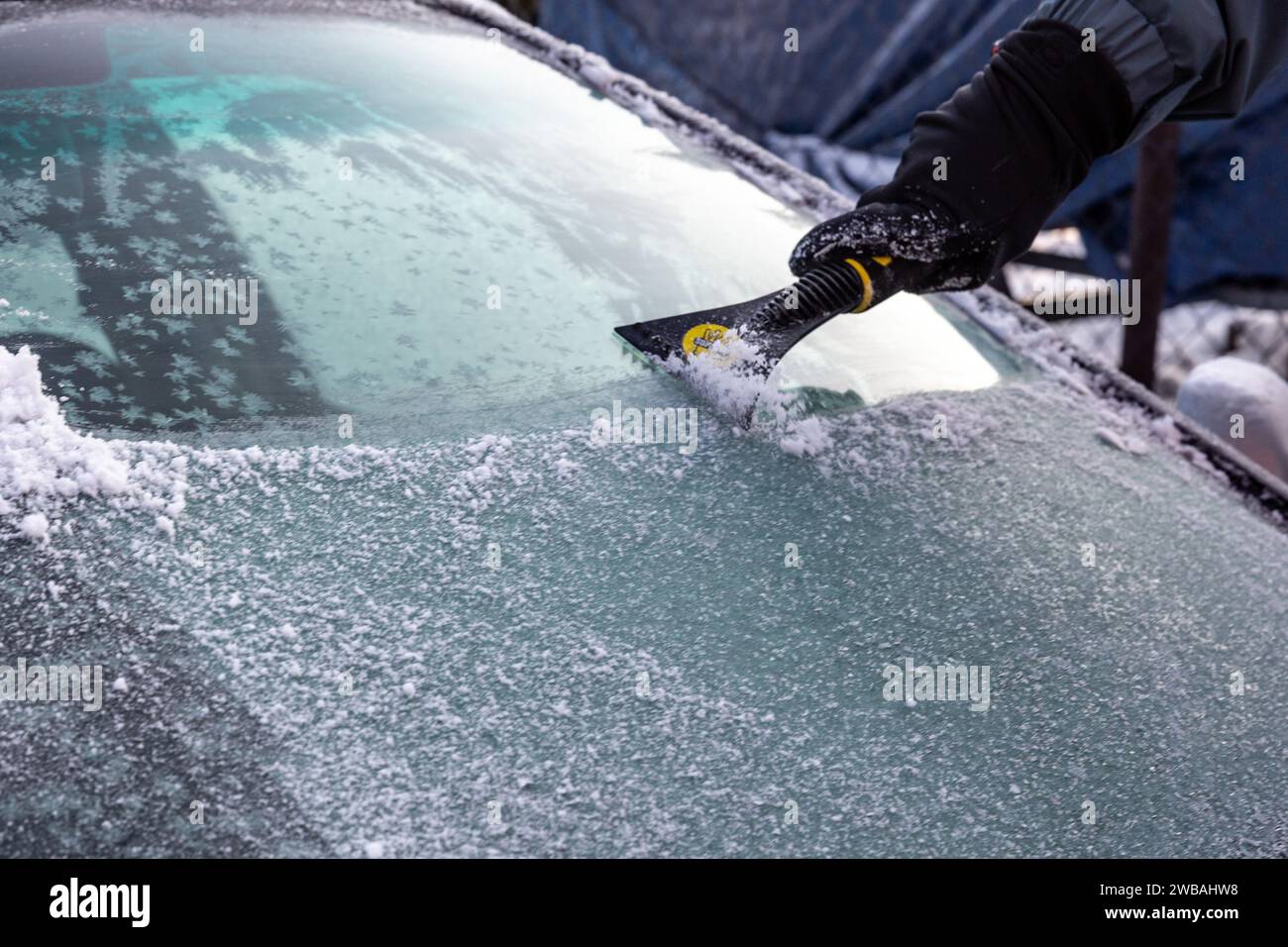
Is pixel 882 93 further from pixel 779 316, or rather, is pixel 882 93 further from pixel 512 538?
pixel 512 538

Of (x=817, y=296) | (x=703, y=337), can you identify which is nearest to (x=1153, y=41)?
(x=817, y=296)

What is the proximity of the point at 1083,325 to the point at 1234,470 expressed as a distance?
3325 mm

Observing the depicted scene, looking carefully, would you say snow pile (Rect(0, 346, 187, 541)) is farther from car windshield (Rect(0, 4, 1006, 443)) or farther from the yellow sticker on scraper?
the yellow sticker on scraper

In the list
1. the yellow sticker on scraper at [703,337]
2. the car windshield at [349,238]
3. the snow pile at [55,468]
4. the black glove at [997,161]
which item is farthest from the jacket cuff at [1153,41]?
the snow pile at [55,468]

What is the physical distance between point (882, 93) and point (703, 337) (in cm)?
310

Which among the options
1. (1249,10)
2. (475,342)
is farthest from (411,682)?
(1249,10)

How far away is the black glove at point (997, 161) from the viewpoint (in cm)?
125

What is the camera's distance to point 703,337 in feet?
3.72

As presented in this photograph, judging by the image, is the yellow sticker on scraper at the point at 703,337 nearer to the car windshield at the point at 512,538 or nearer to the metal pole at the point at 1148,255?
the car windshield at the point at 512,538

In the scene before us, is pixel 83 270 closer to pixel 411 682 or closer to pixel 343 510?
pixel 343 510

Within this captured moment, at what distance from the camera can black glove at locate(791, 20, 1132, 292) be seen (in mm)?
1253

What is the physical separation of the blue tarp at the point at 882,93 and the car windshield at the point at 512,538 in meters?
2.26

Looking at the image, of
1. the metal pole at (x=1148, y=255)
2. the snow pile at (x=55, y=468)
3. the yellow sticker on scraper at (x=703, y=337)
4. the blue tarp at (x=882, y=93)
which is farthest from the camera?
the blue tarp at (x=882, y=93)
